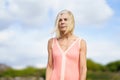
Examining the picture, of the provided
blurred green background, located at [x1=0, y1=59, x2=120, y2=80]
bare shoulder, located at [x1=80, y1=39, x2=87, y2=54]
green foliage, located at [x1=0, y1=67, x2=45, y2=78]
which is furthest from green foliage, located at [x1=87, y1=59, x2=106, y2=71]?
bare shoulder, located at [x1=80, y1=39, x2=87, y2=54]

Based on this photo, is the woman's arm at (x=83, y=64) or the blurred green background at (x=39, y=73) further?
the blurred green background at (x=39, y=73)

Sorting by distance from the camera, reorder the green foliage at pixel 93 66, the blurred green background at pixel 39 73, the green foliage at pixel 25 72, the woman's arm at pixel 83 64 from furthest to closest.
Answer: the green foliage at pixel 93 66
the green foliage at pixel 25 72
the blurred green background at pixel 39 73
the woman's arm at pixel 83 64

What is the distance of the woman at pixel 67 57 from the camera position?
17.3 ft

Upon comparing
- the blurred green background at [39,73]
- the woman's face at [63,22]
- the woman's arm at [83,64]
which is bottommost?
the woman's arm at [83,64]

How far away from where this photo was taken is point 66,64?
5.29 metres

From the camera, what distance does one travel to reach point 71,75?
5262 mm

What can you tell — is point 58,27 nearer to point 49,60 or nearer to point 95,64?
point 49,60

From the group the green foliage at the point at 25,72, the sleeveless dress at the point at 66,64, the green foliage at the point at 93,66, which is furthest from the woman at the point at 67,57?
the green foliage at the point at 93,66

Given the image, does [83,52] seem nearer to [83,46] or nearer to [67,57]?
[83,46]

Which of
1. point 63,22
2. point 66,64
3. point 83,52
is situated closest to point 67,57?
point 66,64

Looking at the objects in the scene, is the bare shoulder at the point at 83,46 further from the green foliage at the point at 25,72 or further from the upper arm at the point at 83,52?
the green foliage at the point at 25,72

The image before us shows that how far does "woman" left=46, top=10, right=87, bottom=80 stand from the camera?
526 centimetres

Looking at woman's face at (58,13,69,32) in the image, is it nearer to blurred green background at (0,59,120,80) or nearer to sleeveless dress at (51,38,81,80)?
sleeveless dress at (51,38,81,80)

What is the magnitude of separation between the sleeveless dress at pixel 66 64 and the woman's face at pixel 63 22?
0.30m
